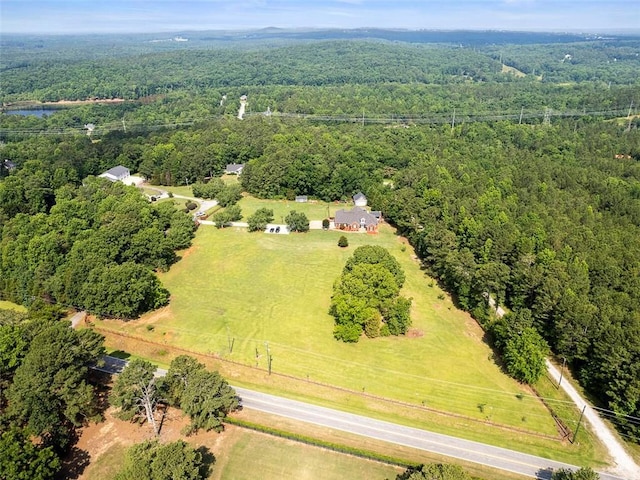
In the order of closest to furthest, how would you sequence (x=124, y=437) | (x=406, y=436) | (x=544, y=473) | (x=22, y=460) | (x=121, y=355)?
1. (x=22, y=460)
2. (x=544, y=473)
3. (x=406, y=436)
4. (x=124, y=437)
5. (x=121, y=355)

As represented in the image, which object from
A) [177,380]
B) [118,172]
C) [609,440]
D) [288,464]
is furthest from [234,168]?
[609,440]

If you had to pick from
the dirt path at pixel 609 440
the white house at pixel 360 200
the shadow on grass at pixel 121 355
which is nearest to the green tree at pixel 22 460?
the shadow on grass at pixel 121 355

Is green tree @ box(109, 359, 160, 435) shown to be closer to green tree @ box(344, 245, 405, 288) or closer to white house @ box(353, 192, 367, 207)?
green tree @ box(344, 245, 405, 288)

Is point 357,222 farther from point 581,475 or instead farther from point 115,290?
point 581,475

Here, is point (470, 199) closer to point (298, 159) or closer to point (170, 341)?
point (298, 159)

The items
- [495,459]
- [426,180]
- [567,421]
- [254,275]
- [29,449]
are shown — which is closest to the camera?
[29,449]

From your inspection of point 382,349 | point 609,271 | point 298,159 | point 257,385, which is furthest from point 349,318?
point 298,159
